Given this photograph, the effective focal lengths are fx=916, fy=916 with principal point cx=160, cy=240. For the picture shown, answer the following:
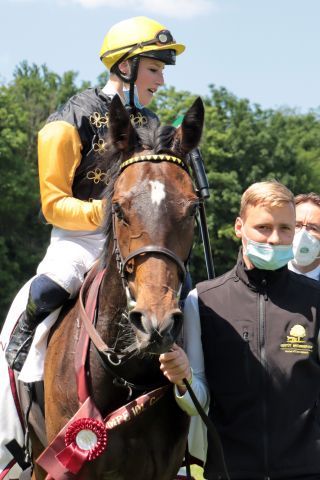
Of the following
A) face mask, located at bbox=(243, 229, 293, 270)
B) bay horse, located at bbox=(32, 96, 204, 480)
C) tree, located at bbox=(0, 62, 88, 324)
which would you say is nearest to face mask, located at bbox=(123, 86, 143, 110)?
bay horse, located at bbox=(32, 96, 204, 480)

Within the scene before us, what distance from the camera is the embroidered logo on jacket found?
4.64 metres

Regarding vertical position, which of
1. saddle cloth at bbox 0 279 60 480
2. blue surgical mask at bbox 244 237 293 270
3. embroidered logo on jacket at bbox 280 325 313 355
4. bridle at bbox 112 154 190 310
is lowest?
saddle cloth at bbox 0 279 60 480

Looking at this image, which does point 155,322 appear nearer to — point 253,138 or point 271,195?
point 271,195

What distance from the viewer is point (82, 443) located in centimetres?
477

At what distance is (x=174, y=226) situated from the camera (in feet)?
14.8

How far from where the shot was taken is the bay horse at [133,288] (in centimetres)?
451

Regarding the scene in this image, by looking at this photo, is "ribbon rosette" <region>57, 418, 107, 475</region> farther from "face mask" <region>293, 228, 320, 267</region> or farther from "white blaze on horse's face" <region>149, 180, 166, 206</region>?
"face mask" <region>293, 228, 320, 267</region>

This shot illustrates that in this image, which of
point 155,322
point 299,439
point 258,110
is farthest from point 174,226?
point 258,110

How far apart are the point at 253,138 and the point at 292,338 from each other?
51.0 metres

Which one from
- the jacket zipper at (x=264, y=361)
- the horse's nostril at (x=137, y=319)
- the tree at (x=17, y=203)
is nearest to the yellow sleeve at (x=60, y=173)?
the jacket zipper at (x=264, y=361)

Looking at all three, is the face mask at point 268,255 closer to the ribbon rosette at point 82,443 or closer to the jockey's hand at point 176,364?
the jockey's hand at point 176,364

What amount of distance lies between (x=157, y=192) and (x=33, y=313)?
1.48 m

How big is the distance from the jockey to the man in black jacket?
106 cm

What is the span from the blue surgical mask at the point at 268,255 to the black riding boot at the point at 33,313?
4.48ft
